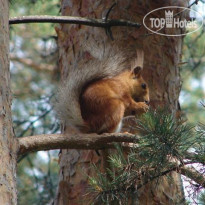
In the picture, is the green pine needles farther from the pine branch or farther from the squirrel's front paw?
the squirrel's front paw

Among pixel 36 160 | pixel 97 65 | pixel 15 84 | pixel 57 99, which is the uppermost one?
pixel 15 84

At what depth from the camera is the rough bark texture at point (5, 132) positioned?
1449mm

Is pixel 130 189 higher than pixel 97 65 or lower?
lower

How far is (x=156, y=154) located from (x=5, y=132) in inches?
19.0

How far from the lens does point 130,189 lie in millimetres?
1765

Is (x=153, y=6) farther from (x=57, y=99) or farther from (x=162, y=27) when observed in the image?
(x=57, y=99)

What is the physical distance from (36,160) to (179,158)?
380 centimetres

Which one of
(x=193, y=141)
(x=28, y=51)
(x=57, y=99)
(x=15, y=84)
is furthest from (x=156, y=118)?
(x=28, y=51)

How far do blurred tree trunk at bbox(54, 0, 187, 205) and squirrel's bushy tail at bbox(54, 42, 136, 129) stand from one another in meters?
0.08

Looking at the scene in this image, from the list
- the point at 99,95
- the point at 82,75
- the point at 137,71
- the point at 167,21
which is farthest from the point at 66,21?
the point at 167,21

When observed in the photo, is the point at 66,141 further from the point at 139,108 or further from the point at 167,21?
the point at 167,21

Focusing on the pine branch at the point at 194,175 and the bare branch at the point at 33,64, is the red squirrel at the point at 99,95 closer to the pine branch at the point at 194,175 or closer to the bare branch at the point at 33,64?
the pine branch at the point at 194,175

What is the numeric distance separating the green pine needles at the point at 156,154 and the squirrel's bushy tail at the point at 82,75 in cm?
59

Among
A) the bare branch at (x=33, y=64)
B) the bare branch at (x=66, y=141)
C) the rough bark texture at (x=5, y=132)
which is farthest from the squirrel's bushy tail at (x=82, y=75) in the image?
the bare branch at (x=33, y=64)
